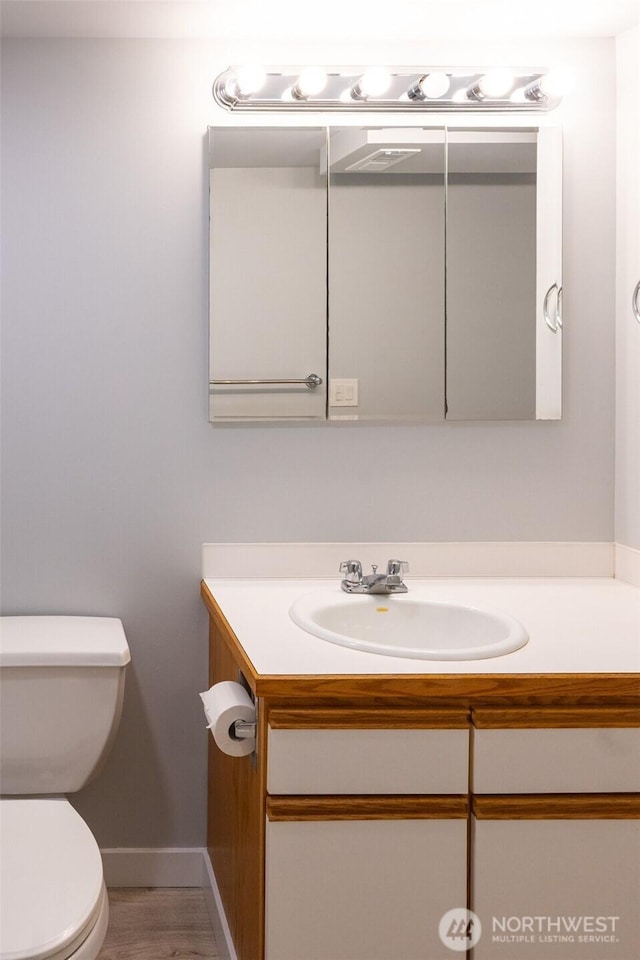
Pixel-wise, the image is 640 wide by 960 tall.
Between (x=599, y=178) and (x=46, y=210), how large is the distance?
1401 millimetres

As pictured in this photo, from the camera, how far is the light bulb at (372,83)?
2.06 metres

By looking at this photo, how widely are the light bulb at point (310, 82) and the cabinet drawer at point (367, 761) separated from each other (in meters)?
1.46

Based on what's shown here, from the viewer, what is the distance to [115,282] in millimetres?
2199

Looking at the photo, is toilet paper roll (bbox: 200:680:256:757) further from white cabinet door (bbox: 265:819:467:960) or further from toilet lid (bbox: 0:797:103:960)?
toilet lid (bbox: 0:797:103:960)

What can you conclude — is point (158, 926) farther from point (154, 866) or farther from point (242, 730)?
point (242, 730)

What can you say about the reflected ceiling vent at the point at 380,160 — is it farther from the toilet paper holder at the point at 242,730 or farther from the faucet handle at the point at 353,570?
the toilet paper holder at the point at 242,730

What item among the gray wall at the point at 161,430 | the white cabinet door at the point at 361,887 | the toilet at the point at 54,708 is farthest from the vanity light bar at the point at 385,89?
the white cabinet door at the point at 361,887

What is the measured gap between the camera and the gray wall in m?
2.17

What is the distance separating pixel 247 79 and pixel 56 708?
150 centimetres

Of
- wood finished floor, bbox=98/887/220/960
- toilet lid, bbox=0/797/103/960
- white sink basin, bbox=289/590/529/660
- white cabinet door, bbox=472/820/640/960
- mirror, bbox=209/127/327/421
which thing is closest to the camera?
toilet lid, bbox=0/797/103/960

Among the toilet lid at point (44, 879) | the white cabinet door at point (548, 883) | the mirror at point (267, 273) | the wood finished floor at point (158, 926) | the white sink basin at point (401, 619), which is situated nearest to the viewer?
the toilet lid at point (44, 879)

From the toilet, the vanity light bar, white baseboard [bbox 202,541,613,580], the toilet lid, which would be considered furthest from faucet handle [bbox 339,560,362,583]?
the vanity light bar

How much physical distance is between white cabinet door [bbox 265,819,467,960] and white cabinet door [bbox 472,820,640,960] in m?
0.05

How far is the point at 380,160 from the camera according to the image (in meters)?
2.18
